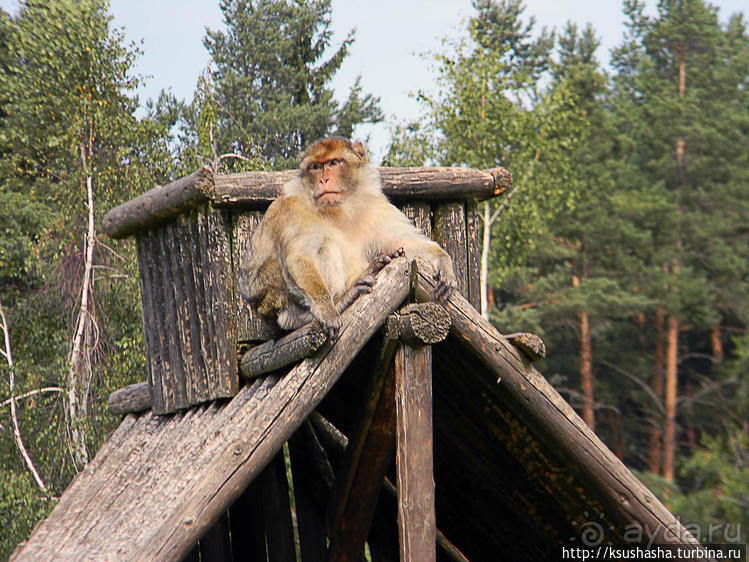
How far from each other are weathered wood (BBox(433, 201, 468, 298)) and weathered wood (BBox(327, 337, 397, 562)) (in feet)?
4.09

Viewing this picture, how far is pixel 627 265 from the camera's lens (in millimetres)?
25891

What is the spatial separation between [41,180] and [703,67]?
69.9 ft

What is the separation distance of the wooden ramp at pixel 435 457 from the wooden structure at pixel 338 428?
1 centimetres

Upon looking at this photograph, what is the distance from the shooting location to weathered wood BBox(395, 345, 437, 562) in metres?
4.11

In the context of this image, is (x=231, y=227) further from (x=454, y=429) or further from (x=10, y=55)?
(x=10, y=55)

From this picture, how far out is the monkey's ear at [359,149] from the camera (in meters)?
5.27

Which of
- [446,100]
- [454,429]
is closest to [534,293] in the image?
[446,100]

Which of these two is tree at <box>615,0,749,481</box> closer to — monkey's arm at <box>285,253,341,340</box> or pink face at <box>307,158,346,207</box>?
pink face at <box>307,158,346,207</box>

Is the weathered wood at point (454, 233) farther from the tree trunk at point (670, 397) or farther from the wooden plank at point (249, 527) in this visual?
the tree trunk at point (670, 397)

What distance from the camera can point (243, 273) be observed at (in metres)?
5.09

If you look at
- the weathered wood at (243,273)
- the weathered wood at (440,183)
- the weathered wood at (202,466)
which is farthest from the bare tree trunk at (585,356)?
the weathered wood at (202,466)

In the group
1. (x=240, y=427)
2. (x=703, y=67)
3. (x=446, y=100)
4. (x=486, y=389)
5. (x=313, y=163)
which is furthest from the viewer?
(x=703, y=67)

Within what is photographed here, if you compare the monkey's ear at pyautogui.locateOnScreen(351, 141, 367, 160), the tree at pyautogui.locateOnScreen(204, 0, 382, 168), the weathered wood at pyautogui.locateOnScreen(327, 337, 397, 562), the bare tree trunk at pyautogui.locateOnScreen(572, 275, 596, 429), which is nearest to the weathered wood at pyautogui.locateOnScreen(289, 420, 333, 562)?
the weathered wood at pyautogui.locateOnScreen(327, 337, 397, 562)

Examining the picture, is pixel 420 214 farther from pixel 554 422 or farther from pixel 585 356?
pixel 585 356
